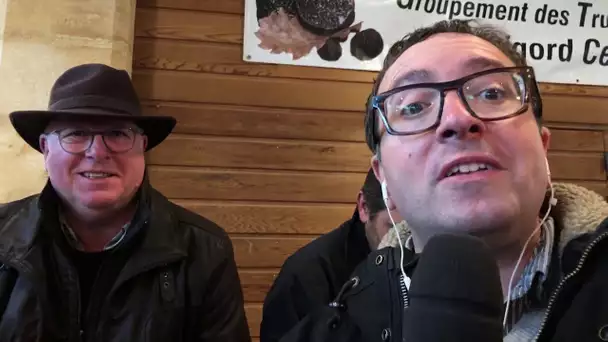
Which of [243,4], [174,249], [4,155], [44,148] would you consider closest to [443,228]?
[174,249]

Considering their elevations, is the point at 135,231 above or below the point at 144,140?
below

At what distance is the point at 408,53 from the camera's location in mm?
898

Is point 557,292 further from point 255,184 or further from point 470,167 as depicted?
point 255,184

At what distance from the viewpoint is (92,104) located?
4.35 feet

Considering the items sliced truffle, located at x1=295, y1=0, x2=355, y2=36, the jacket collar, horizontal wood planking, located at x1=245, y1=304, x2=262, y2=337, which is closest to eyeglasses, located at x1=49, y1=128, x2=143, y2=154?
the jacket collar

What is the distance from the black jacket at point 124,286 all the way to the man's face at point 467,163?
2.14 ft

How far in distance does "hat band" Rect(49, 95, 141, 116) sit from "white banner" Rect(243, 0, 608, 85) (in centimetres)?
96

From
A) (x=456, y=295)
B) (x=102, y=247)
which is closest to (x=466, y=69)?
(x=456, y=295)

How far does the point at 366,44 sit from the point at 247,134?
1.96ft

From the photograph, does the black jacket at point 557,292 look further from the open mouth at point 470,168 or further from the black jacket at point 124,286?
the black jacket at point 124,286

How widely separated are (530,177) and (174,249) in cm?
84

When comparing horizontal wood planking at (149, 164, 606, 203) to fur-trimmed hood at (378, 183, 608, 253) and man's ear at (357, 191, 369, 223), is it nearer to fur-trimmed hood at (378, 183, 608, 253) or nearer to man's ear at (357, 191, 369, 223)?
man's ear at (357, 191, 369, 223)

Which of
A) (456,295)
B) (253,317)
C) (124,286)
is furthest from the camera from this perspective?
(253,317)

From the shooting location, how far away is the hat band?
4.35 ft
